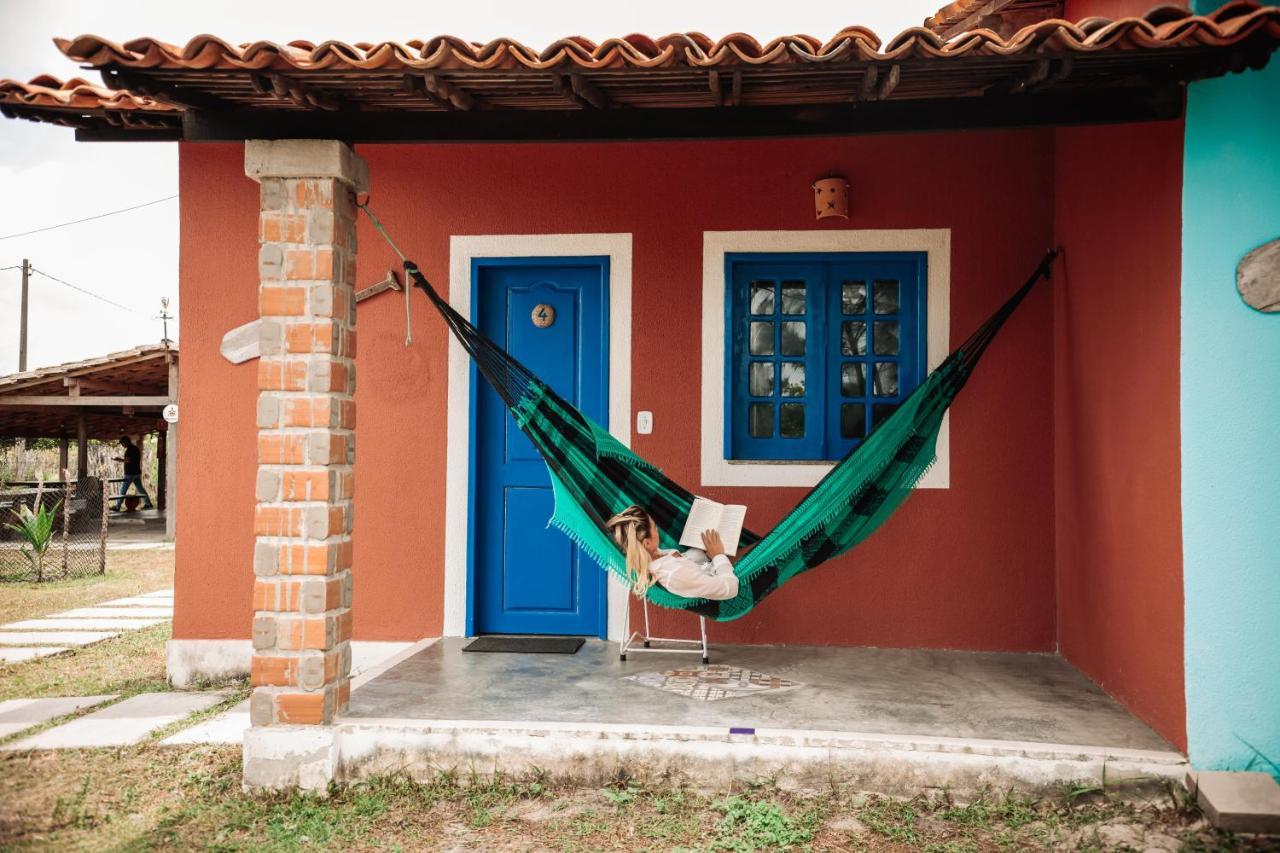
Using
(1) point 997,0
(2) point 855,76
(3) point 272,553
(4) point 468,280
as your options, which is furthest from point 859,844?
(1) point 997,0

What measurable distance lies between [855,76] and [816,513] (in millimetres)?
1505

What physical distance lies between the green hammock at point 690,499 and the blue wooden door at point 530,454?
70cm

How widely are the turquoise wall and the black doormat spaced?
2.27 metres

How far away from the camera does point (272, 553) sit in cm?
275

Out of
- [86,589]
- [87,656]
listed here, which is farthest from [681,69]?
[86,589]

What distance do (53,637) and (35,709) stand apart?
5.94ft

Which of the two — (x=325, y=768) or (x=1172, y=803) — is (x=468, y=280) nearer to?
(x=325, y=768)

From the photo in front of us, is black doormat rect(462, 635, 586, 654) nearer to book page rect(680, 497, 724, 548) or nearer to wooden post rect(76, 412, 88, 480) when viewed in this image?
book page rect(680, 497, 724, 548)

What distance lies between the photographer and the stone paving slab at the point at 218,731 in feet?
10.7

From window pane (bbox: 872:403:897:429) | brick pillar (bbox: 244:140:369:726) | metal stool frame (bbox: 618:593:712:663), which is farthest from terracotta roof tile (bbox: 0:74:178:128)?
window pane (bbox: 872:403:897:429)

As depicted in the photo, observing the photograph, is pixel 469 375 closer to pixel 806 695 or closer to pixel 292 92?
pixel 292 92

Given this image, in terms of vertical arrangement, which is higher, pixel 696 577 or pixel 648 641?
pixel 696 577

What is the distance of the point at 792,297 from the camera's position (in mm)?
3945

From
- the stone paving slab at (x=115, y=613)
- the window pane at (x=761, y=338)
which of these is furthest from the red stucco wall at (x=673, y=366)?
the stone paving slab at (x=115, y=613)
